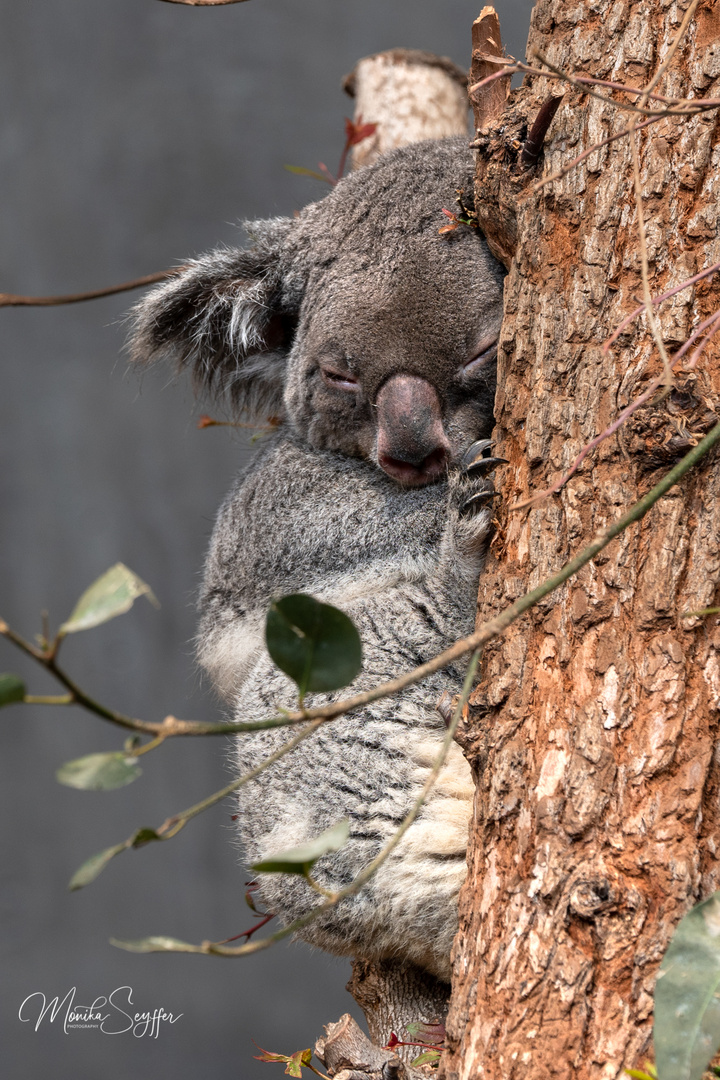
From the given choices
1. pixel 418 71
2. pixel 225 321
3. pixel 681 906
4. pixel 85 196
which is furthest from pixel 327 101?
pixel 681 906

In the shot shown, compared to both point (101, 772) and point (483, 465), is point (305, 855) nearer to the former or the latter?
point (101, 772)

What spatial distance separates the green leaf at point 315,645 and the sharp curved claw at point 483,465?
52 centimetres

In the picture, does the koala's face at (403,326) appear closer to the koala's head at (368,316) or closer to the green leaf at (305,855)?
the koala's head at (368,316)

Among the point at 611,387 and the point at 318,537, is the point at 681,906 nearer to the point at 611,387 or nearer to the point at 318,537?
the point at 611,387

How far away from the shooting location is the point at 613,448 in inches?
43.3

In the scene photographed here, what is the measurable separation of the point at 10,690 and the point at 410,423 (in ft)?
3.49

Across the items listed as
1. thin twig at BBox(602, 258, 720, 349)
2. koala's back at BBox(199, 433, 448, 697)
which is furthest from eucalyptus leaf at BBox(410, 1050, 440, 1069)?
thin twig at BBox(602, 258, 720, 349)

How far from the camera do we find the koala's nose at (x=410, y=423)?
1652 millimetres

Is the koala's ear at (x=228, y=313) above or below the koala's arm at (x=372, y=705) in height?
above

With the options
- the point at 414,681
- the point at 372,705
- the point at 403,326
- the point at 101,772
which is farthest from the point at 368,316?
the point at 101,772

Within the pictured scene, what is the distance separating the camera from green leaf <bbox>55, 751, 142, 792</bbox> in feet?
2.44

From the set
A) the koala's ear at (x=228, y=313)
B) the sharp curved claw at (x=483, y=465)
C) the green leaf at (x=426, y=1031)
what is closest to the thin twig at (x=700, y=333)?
the sharp curved claw at (x=483, y=465)

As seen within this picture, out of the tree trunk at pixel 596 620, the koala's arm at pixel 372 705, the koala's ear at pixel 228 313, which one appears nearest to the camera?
the tree trunk at pixel 596 620

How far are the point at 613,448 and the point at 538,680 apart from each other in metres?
0.27
